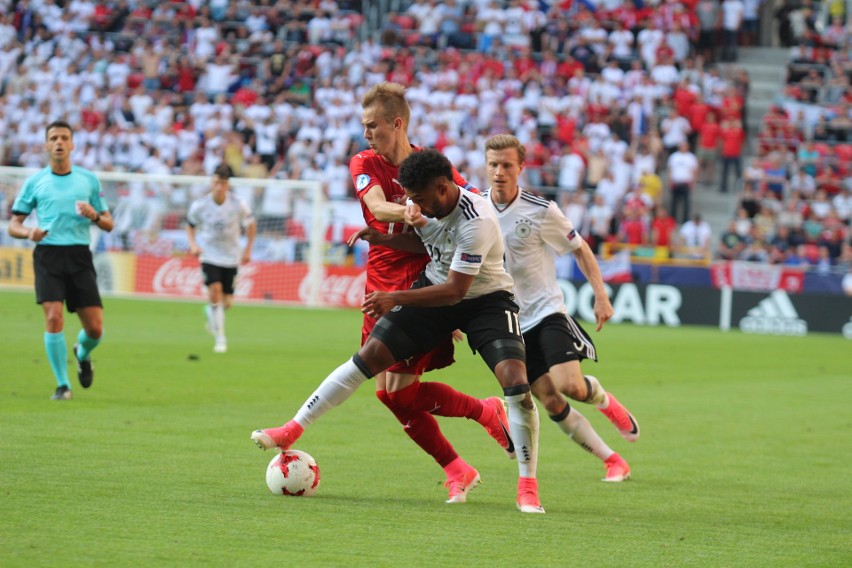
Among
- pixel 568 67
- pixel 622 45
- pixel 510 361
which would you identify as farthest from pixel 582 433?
pixel 622 45

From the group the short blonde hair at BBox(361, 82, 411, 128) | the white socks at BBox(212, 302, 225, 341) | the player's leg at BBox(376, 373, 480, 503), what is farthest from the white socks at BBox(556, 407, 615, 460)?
the white socks at BBox(212, 302, 225, 341)

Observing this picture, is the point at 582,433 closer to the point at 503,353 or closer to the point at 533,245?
the point at 533,245

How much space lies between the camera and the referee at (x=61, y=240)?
450 inches

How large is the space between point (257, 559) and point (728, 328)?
71.5ft

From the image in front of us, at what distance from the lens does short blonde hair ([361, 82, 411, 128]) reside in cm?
779

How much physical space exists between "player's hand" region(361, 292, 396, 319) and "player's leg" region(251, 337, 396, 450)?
0.20 m

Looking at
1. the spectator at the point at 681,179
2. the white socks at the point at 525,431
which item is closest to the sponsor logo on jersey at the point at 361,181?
the white socks at the point at 525,431

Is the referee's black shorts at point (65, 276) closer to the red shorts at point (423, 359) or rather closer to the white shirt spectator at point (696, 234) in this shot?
the red shorts at point (423, 359)

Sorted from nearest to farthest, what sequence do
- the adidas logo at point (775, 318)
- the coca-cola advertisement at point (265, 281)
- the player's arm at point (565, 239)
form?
1. the player's arm at point (565, 239)
2. the adidas logo at point (775, 318)
3. the coca-cola advertisement at point (265, 281)

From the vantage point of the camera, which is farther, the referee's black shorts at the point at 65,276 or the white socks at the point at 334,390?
the referee's black shorts at the point at 65,276

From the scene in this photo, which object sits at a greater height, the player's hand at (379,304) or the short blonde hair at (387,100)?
the short blonde hair at (387,100)

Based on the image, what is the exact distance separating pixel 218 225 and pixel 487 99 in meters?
14.3

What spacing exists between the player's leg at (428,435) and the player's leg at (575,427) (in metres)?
0.81

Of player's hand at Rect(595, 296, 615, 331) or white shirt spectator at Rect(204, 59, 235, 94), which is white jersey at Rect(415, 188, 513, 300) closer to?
player's hand at Rect(595, 296, 615, 331)
